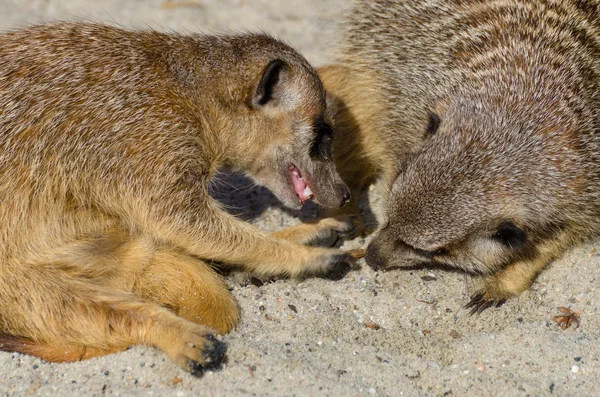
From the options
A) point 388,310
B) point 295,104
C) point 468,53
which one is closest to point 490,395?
point 388,310

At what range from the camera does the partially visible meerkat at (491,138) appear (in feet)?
11.6

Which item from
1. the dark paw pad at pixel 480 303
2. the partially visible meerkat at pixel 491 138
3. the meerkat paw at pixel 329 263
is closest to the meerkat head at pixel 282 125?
the meerkat paw at pixel 329 263

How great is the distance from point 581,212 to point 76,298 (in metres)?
2.51

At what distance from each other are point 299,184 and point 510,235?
1.14m

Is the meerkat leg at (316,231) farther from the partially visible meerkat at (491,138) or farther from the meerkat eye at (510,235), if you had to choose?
the meerkat eye at (510,235)

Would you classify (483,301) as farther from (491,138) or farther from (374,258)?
(491,138)

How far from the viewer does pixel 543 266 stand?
3992mm

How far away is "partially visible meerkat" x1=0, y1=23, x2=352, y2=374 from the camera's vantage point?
335 cm

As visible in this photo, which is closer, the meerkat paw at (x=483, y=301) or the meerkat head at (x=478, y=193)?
the meerkat head at (x=478, y=193)

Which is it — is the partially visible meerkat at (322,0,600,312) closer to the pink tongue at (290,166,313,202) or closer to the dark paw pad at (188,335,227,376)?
the pink tongue at (290,166,313,202)

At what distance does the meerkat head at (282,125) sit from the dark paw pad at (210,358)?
1.06m

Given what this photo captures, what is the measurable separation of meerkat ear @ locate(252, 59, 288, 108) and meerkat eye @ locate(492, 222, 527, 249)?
4.27 ft

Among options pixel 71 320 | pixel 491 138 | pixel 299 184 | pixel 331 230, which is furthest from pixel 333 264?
pixel 71 320

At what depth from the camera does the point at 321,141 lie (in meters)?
4.00
